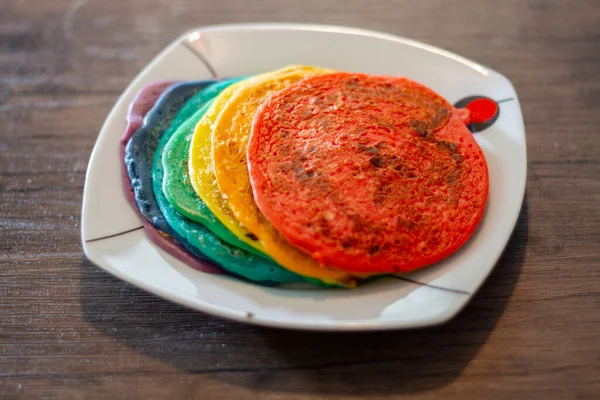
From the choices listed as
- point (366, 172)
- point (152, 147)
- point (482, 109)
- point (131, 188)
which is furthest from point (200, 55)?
point (482, 109)

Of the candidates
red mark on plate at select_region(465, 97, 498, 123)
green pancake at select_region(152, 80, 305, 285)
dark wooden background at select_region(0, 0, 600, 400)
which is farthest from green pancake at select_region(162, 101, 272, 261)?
red mark on plate at select_region(465, 97, 498, 123)

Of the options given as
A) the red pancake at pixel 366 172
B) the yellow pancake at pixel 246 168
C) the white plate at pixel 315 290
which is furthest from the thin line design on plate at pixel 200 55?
the red pancake at pixel 366 172

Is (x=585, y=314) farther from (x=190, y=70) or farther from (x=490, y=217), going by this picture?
(x=190, y=70)

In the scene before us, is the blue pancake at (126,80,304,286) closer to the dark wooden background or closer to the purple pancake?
the purple pancake

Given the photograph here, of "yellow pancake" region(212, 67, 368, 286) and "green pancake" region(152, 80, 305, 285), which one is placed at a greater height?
"yellow pancake" region(212, 67, 368, 286)

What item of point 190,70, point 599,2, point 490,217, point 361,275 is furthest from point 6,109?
point 599,2

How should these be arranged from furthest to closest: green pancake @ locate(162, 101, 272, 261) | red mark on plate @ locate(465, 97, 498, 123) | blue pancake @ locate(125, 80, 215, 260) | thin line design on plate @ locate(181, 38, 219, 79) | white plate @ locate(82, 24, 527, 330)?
1. thin line design on plate @ locate(181, 38, 219, 79)
2. red mark on plate @ locate(465, 97, 498, 123)
3. blue pancake @ locate(125, 80, 215, 260)
4. green pancake @ locate(162, 101, 272, 261)
5. white plate @ locate(82, 24, 527, 330)
